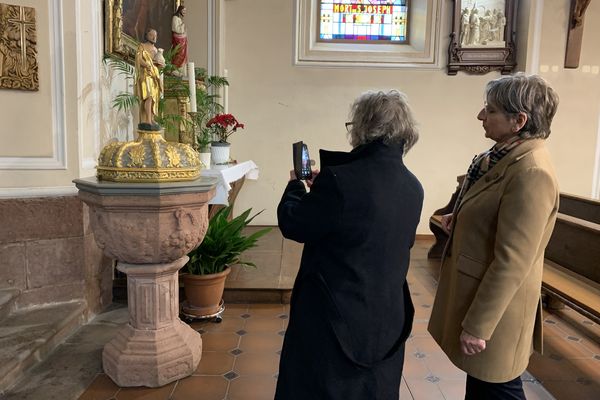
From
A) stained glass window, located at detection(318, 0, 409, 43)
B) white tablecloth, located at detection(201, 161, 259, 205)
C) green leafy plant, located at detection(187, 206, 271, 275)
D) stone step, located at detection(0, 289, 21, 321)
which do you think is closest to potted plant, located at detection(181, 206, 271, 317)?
green leafy plant, located at detection(187, 206, 271, 275)

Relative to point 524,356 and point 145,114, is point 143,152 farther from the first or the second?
point 524,356

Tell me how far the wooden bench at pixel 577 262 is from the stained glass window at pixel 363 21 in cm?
379

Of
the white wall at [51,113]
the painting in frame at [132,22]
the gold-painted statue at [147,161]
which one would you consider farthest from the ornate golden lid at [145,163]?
the painting in frame at [132,22]

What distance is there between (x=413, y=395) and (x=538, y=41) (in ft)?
16.6

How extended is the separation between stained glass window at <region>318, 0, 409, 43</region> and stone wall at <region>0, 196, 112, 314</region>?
179 inches

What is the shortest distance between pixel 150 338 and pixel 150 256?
18.5 inches

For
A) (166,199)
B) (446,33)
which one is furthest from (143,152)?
(446,33)

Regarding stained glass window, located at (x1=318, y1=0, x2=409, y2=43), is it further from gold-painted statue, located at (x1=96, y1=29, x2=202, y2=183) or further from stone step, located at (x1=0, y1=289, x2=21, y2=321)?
stone step, located at (x1=0, y1=289, x2=21, y2=321)

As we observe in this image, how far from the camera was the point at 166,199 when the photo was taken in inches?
91.7

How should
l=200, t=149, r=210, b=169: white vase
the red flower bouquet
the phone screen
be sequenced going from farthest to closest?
the red flower bouquet → l=200, t=149, r=210, b=169: white vase → the phone screen

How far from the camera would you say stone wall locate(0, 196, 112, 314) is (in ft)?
9.55

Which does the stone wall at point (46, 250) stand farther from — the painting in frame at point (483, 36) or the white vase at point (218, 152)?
the painting in frame at point (483, 36)

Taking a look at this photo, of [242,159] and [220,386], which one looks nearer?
[220,386]

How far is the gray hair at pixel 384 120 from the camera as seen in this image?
1.48 m
